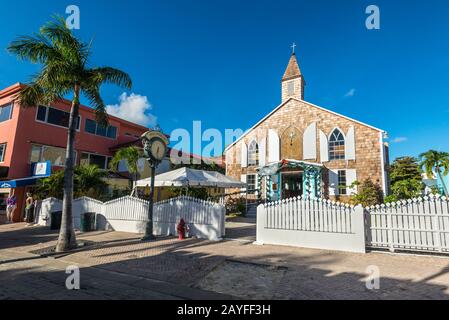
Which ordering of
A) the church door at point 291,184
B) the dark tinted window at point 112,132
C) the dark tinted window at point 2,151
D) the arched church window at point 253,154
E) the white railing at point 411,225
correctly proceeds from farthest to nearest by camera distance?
the dark tinted window at point 112,132, the arched church window at point 253,154, the church door at point 291,184, the dark tinted window at point 2,151, the white railing at point 411,225

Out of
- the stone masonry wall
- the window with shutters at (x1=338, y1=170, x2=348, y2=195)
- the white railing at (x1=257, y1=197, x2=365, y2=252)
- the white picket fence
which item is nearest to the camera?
the white railing at (x1=257, y1=197, x2=365, y2=252)

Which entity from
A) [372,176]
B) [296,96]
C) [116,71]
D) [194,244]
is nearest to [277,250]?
[194,244]

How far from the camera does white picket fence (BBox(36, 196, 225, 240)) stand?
10.2m

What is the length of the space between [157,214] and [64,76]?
637 centimetres

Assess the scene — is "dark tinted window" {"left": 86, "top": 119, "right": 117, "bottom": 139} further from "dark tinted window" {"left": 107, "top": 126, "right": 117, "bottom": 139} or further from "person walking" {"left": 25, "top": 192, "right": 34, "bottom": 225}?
"person walking" {"left": 25, "top": 192, "right": 34, "bottom": 225}

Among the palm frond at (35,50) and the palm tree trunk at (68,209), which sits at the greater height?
the palm frond at (35,50)

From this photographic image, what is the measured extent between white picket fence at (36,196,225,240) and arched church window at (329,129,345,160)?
11.2m

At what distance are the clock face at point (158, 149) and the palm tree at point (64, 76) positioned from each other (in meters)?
2.87

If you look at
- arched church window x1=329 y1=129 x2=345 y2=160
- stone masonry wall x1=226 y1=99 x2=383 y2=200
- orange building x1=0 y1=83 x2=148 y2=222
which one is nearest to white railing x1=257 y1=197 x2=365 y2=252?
stone masonry wall x1=226 y1=99 x2=383 y2=200

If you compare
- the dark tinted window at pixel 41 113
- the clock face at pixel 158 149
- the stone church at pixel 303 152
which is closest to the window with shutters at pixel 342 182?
the stone church at pixel 303 152

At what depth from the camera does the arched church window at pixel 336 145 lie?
58.6 ft

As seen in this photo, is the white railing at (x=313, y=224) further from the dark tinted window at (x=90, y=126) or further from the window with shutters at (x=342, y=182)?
the dark tinted window at (x=90, y=126)
